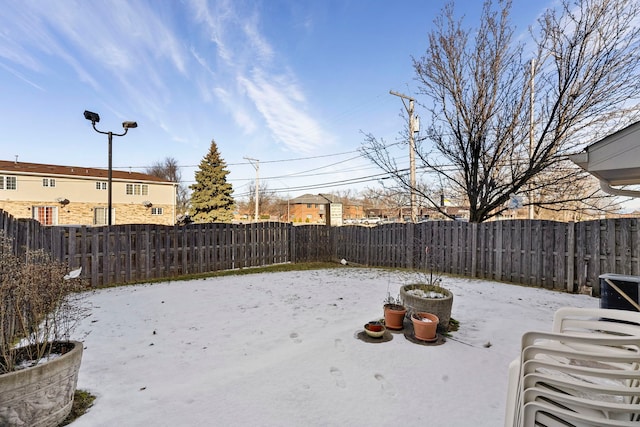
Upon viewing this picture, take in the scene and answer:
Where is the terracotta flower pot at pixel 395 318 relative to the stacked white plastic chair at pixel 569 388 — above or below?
below

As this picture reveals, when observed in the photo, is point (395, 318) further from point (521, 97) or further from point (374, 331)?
point (521, 97)

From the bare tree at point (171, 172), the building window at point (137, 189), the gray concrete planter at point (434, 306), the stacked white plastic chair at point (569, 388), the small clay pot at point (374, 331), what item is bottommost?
the small clay pot at point (374, 331)

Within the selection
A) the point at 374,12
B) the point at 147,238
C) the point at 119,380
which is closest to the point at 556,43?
the point at 374,12

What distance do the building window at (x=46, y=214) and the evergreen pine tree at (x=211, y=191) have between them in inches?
378

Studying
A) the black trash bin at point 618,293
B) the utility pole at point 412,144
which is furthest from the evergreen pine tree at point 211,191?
the black trash bin at point 618,293

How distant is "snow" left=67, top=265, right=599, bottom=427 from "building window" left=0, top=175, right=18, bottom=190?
73.5 ft

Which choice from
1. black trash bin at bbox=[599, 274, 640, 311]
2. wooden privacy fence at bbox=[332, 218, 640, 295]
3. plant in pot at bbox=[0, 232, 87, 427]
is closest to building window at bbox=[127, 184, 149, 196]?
wooden privacy fence at bbox=[332, 218, 640, 295]

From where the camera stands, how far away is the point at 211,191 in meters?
23.2

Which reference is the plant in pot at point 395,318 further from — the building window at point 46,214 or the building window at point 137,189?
the building window at point 46,214

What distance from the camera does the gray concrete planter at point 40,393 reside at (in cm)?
169

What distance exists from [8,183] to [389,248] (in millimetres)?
26329

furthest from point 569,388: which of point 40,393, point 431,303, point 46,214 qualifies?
point 46,214

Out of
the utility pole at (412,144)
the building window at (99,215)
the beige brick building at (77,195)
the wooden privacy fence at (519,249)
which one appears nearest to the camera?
the wooden privacy fence at (519,249)

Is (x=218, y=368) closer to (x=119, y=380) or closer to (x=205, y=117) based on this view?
(x=119, y=380)
